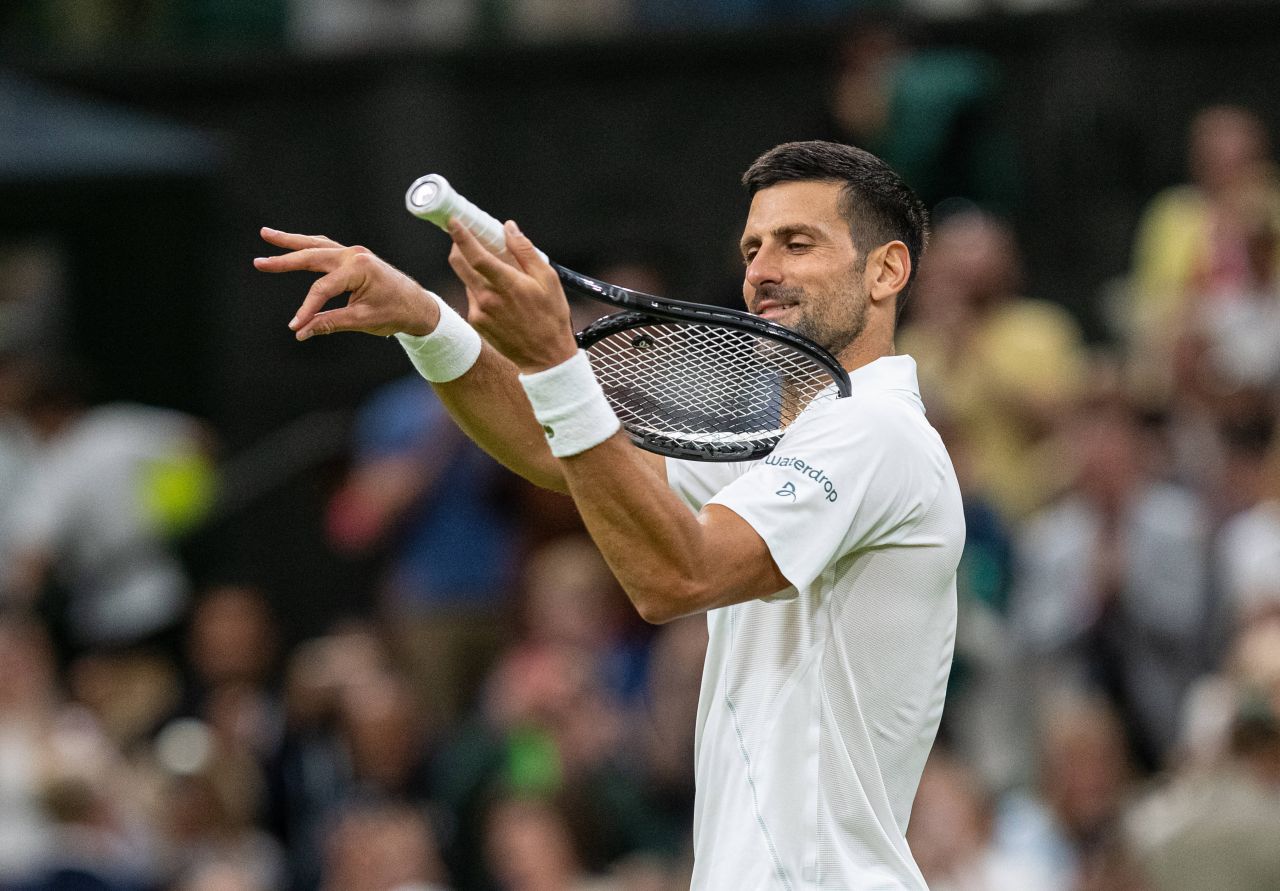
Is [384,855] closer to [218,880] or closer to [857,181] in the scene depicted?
[218,880]

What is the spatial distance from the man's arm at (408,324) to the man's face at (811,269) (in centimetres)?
37

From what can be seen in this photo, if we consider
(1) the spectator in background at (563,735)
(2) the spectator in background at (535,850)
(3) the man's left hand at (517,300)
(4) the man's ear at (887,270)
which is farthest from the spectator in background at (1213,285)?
(3) the man's left hand at (517,300)

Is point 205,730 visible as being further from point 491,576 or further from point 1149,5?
point 1149,5

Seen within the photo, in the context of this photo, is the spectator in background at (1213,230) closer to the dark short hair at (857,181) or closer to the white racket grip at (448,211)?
the dark short hair at (857,181)

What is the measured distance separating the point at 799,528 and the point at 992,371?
5.32 metres

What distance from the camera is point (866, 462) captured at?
356cm

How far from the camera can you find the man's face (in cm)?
374

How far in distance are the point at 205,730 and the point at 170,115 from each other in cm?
390

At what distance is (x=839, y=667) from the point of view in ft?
11.8

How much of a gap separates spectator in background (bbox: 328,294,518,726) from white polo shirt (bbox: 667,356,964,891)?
5.33 meters

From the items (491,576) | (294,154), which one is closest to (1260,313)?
(491,576)

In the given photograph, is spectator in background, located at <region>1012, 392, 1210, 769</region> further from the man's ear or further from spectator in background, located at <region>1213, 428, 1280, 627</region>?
the man's ear

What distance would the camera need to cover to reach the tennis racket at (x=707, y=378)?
11.8ft

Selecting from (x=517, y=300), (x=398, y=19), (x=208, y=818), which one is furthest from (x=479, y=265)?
(x=398, y=19)
